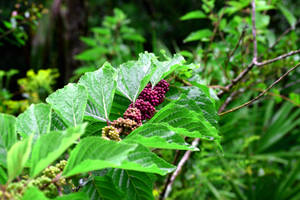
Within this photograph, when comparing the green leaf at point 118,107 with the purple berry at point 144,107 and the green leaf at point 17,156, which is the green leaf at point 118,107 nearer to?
the purple berry at point 144,107

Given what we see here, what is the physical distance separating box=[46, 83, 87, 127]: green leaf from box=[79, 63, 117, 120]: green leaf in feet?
0.06

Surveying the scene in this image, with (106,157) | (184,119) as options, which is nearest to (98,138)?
(106,157)

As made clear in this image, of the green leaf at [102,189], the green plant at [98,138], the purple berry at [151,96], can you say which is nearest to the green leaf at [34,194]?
the green plant at [98,138]

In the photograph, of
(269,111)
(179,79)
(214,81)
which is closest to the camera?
(179,79)

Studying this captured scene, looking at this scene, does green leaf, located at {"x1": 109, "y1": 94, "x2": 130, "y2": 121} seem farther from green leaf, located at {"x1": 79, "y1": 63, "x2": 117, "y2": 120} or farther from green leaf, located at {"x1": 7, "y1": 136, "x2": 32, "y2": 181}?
green leaf, located at {"x1": 7, "y1": 136, "x2": 32, "y2": 181}

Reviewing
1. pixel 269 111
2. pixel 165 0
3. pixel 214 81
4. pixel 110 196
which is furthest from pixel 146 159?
pixel 165 0

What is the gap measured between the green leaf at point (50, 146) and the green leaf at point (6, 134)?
0.04 metres

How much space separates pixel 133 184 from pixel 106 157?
0.35 ft

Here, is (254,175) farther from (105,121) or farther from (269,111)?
(105,121)

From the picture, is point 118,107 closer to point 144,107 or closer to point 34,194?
point 144,107

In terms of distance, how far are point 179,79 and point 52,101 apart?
0.26m

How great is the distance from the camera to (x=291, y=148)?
94.2 inches

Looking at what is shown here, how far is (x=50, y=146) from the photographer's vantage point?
0.24 m

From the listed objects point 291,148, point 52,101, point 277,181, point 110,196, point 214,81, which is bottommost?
point 291,148
